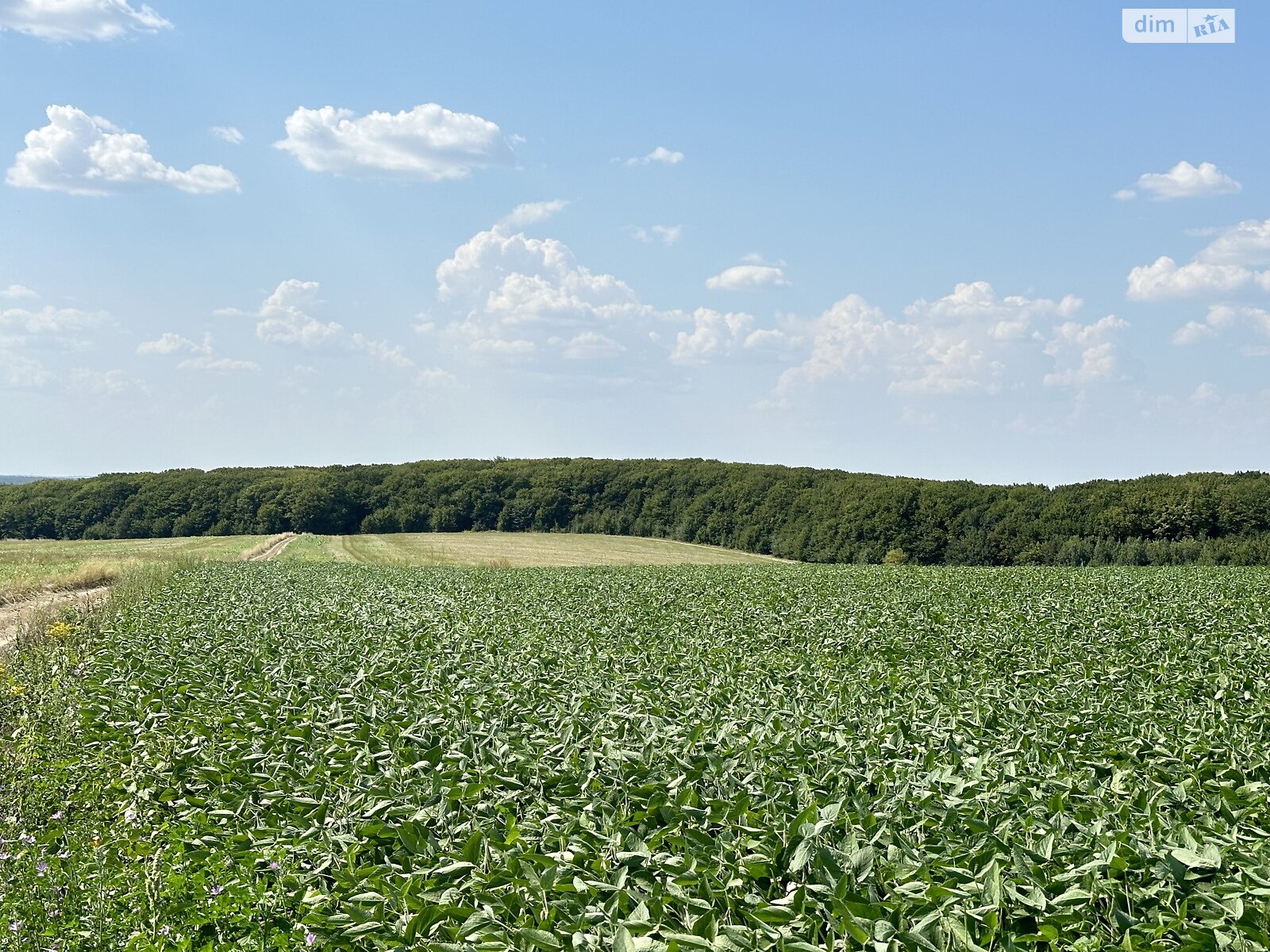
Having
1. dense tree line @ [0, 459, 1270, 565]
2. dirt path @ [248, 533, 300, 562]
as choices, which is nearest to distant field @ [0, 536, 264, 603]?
dirt path @ [248, 533, 300, 562]

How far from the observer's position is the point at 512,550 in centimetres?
5528

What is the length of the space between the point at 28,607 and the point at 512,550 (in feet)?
103

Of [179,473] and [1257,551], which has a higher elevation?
[179,473]

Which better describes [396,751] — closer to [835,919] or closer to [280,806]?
[280,806]

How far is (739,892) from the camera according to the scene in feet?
13.6

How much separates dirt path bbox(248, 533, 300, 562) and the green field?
120 feet

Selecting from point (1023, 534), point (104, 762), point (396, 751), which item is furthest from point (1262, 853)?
point (1023, 534)

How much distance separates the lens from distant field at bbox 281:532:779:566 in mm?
49844

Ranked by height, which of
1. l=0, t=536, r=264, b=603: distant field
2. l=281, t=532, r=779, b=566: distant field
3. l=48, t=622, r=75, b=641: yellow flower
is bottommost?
l=281, t=532, r=779, b=566: distant field

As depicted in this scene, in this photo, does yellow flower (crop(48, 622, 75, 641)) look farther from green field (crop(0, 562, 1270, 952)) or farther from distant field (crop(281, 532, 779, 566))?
distant field (crop(281, 532, 779, 566))

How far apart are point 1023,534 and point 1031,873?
158ft

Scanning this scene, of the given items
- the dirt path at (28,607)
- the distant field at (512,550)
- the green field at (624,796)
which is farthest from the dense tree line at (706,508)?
the dirt path at (28,607)

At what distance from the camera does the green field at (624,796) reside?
3973 mm

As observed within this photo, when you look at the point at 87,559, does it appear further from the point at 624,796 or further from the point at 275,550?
the point at 624,796
